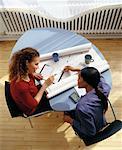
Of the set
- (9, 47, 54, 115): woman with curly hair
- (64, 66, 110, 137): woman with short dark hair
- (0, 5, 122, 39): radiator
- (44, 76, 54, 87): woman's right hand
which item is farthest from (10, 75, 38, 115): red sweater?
(0, 5, 122, 39): radiator

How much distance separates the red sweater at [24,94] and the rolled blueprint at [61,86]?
0.14 meters

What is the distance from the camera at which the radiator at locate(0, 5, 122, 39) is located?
310cm

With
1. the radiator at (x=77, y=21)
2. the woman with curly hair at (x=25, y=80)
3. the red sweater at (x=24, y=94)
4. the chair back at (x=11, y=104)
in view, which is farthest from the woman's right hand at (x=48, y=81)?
the radiator at (x=77, y=21)

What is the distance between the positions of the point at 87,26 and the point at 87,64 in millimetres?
1019

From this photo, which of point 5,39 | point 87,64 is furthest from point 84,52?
point 5,39

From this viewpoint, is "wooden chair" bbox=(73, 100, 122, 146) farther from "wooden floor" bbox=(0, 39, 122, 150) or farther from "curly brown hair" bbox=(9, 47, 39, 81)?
"curly brown hair" bbox=(9, 47, 39, 81)

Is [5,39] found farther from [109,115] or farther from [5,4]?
[109,115]

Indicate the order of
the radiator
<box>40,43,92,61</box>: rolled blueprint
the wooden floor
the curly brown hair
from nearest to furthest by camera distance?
the curly brown hair, <box>40,43,92,61</box>: rolled blueprint, the wooden floor, the radiator

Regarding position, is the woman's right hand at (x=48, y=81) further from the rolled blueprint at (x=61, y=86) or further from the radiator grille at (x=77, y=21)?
the radiator grille at (x=77, y=21)

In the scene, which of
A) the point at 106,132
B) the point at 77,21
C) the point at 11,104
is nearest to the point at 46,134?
the point at 11,104

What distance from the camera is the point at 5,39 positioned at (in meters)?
3.56

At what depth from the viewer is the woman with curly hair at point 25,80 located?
7.09 ft

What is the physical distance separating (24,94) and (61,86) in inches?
12.9

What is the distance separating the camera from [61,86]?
230 centimetres
